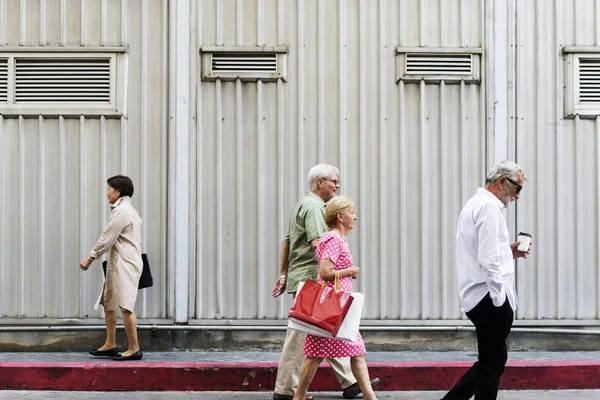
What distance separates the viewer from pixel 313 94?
8539 millimetres

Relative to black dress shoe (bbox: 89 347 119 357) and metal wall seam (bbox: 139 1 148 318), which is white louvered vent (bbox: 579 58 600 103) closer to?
metal wall seam (bbox: 139 1 148 318)

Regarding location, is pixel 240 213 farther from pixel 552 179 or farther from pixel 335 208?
pixel 552 179

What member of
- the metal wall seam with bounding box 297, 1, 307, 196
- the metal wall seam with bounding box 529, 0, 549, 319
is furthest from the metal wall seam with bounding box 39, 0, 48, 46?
the metal wall seam with bounding box 529, 0, 549, 319

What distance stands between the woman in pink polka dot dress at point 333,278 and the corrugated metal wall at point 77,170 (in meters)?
2.56

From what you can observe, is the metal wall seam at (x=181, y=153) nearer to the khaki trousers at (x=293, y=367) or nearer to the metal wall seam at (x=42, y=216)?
the metal wall seam at (x=42, y=216)

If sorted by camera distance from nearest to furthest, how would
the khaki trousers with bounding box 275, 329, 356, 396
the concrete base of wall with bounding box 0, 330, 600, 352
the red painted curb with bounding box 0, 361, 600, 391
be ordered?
the khaki trousers with bounding box 275, 329, 356, 396 → the red painted curb with bounding box 0, 361, 600, 391 → the concrete base of wall with bounding box 0, 330, 600, 352

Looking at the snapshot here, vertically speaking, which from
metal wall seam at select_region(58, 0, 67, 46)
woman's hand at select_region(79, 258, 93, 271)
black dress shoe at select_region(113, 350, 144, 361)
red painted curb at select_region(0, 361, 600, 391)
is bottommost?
red painted curb at select_region(0, 361, 600, 391)

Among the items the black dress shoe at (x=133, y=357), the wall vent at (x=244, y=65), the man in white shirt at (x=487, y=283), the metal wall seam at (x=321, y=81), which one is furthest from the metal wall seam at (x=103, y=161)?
the man in white shirt at (x=487, y=283)

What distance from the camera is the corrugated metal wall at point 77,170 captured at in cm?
850

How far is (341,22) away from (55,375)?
394 cm

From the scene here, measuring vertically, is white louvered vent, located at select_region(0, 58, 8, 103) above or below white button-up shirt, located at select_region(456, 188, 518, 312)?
above

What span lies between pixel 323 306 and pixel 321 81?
308cm

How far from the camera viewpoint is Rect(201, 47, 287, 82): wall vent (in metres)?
8.49

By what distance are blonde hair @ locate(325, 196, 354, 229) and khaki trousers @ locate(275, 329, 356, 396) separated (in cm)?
91
